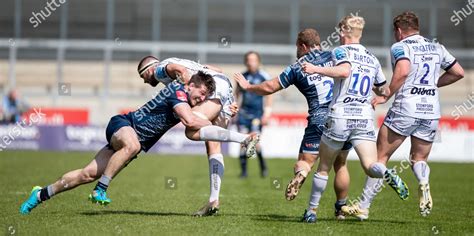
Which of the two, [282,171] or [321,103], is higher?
[321,103]

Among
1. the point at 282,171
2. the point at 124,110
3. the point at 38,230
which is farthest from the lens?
the point at 124,110

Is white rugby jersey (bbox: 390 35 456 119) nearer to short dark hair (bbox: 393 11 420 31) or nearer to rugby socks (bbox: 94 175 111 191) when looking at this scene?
short dark hair (bbox: 393 11 420 31)

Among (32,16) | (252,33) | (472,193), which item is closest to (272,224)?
(472,193)

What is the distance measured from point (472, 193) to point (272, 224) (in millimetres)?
6197

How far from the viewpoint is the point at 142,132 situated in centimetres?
971

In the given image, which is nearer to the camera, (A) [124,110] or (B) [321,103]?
(B) [321,103]

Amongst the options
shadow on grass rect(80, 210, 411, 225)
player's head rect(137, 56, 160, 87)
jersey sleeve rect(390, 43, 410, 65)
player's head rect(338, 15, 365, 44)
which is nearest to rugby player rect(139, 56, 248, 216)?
player's head rect(137, 56, 160, 87)

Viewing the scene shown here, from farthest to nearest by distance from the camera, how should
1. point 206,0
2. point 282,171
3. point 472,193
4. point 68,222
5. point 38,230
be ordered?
point 206,0, point 282,171, point 472,193, point 68,222, point 38,230

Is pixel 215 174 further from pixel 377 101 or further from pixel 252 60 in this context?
pixel 252 60

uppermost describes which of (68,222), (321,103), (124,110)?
(321,103)

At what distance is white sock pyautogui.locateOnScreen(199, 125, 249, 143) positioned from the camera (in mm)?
9039

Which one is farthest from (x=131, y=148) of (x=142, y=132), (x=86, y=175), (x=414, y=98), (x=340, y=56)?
(x=414, y=98)

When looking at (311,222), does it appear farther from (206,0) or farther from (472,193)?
(206,0)

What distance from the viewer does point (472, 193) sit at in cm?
1408
